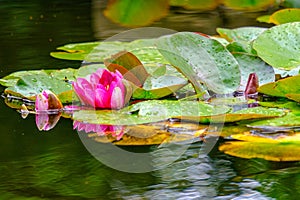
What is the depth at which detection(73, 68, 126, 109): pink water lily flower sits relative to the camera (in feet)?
4.69

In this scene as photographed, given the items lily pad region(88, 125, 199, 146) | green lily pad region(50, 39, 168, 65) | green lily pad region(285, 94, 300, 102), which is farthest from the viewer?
green lily pad region(50, 39, 168, 65)

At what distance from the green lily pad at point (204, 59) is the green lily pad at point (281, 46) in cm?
10

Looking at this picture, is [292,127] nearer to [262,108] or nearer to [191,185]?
[262,108]

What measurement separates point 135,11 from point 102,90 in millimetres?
900

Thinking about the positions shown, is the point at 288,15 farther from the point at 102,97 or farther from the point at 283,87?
the point at 102,97

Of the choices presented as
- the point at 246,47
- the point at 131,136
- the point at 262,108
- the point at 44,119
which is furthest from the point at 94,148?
the point at 246,47

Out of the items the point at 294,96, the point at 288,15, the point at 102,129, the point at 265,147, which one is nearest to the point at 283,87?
the point at 294,96

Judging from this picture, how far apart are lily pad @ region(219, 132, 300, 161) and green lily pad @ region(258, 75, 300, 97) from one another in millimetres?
235

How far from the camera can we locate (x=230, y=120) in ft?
4.32

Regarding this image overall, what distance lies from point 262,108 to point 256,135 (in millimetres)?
141

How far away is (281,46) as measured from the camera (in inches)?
64.9

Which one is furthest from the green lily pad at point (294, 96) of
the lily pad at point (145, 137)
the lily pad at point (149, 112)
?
the lily pad at point (145, 137)

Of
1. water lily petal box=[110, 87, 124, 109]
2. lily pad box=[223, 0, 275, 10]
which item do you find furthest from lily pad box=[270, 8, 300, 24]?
lily pad box=[223, 0, 275, 10]

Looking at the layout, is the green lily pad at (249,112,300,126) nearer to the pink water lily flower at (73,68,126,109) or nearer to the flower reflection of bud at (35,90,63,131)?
the pink water lily flower at (73,68,126,109)
